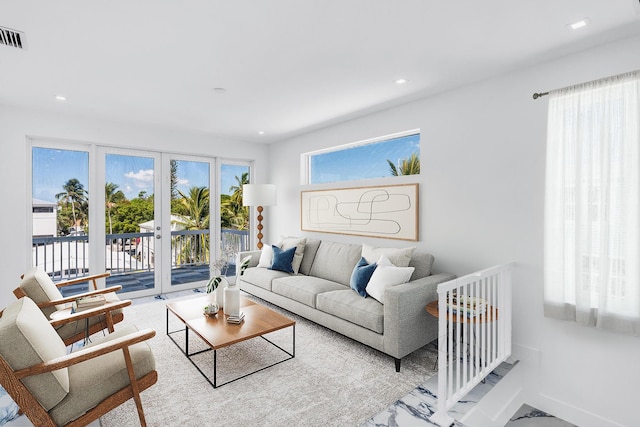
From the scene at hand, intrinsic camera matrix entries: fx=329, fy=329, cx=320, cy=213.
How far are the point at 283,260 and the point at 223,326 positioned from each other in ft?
5.56

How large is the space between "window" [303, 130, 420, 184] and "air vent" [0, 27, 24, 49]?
3338 mm

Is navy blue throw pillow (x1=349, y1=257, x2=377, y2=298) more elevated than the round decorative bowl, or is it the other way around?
navy blue throw pillow (x1=349, y1=257, x2=377, y2=298)

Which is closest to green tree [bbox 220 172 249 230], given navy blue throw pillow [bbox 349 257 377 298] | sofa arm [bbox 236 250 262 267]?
sofa arm [bbox 236 250 262 267]

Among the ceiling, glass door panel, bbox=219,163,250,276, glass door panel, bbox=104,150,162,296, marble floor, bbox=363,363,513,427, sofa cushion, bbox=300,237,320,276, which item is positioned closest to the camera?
the ceiling

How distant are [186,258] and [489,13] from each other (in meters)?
4.92

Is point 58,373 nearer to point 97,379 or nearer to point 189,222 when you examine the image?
point 97,379

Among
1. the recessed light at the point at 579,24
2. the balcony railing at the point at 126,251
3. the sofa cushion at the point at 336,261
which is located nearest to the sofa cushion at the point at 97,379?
the balcony railing at the point at 126,251

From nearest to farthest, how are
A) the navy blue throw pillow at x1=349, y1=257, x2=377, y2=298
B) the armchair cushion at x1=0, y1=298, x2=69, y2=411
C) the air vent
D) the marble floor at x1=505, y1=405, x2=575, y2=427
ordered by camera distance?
the armchair cushion at x1=0, y1=298, x2=69, y2=411, the air vent, the marble floor at x1=505, y1=405, x2=575, y2=427, the navy blue throw pillow at x1=349, y1=257, x2=377, y2=298

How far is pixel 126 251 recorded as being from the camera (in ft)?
15.5

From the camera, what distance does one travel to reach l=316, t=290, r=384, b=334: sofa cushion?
275cm

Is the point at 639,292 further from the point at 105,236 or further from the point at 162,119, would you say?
the point at 105,236

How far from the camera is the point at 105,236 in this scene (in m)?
4.49

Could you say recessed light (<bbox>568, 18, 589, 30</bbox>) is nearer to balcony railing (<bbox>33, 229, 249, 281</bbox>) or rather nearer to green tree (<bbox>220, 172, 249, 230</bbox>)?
balcony railing (<bbox>33, 229, 249, 281</bbox>)

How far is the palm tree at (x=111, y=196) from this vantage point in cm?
451
